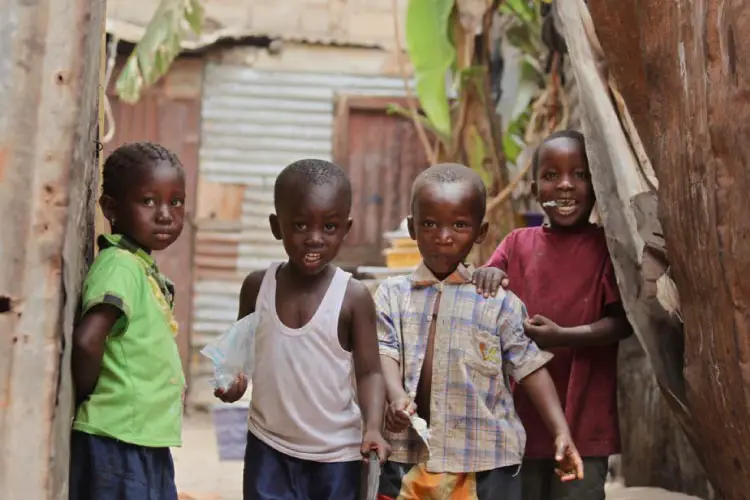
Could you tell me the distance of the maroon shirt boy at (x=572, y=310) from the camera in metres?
2.88

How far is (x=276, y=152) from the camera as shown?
31.3 feet

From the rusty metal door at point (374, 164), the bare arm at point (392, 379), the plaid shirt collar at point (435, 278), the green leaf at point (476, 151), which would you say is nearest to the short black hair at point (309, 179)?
the plaid shirt collar at point (435, 278)

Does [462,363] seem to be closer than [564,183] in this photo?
Yes

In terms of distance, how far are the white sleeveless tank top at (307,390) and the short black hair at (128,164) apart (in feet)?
1.53

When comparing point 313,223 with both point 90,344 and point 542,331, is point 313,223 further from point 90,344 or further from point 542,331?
point 542,331

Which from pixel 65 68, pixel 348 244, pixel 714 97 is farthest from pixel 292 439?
pixel 348 244

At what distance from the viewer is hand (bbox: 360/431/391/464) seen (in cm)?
235

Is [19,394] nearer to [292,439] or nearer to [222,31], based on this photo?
[292,439]

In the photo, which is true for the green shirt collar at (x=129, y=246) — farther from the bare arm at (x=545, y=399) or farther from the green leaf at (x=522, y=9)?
the green leaf at (x=522, y=9)

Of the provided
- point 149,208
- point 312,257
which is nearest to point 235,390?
point 312,257

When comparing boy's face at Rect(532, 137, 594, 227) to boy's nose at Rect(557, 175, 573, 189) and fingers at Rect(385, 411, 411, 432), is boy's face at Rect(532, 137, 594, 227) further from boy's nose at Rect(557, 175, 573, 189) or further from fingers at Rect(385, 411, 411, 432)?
fingers at Rect(385, 411, 411, 432)

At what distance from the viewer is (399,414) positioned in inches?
96.0

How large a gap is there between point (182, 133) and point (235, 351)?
7.12m

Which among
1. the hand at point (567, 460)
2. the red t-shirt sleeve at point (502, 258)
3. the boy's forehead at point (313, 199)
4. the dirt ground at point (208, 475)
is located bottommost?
the dirt ground at point (208, 475)
